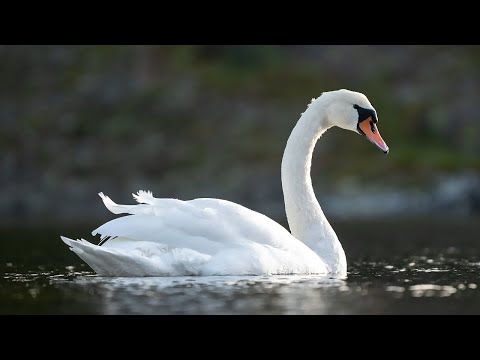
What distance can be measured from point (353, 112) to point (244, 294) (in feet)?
12.2

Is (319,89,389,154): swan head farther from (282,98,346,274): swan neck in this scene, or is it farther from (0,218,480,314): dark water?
(0,218,480,314): dark water

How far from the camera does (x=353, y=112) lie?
12.3m

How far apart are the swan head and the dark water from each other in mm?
1760

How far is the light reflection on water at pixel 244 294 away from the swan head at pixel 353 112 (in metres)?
1.81

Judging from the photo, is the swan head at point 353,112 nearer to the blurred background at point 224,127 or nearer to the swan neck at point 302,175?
the swan neck at point 302,175

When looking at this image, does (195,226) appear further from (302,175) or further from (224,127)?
(224,127)

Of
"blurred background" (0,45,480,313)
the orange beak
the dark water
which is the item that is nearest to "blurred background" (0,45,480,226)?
"blurred background" (0,45,480,313)

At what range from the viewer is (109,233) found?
10430 millimetres

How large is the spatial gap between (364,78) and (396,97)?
2.42 m

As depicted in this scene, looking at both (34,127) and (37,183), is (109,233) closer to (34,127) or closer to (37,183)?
(37,183)

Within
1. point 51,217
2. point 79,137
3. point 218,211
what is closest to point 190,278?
point 218,211

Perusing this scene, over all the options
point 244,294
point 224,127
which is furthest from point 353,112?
point 224,127

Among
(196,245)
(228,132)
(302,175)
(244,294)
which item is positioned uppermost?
(228,132)

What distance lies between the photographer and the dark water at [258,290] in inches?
343
